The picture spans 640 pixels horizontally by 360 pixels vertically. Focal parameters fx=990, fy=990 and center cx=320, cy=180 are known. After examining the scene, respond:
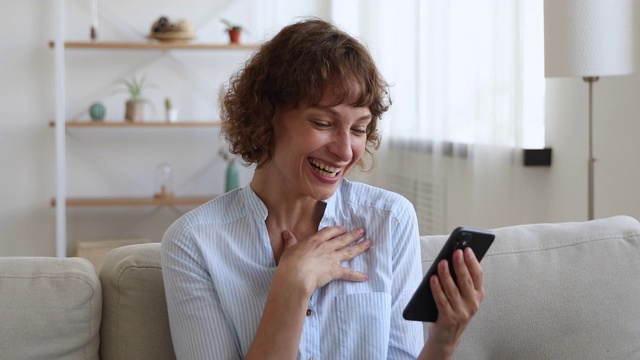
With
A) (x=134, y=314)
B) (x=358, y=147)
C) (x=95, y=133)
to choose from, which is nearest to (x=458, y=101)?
(x=95, y=133)

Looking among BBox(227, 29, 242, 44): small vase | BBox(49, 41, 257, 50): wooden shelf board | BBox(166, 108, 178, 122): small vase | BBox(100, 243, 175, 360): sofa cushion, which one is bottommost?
BBox(100, 243, 175, 360): sofa cushion

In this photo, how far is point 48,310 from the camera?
1.59 meters

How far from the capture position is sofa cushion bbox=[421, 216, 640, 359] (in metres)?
1.81

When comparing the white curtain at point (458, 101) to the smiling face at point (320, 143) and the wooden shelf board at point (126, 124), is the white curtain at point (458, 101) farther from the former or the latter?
the smiling face at point (320, 143)

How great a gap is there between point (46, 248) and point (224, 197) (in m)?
4.33

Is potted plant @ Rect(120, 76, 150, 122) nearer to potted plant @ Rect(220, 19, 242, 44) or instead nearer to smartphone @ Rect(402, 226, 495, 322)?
potted plant @ Rect(220, 19, 242, 44)

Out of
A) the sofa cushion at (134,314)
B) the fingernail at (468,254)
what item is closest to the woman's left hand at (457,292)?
the fingernail at (468,254)

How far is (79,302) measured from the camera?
1.61 metres

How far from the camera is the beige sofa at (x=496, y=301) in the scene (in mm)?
1596

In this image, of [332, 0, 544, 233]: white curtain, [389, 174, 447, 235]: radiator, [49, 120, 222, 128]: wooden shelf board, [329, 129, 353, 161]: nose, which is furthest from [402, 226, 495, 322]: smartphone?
[49, 120, 222, 128]: wooden shelf board

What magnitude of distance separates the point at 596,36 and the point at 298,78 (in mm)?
1634

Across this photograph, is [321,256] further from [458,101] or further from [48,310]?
[458,101]

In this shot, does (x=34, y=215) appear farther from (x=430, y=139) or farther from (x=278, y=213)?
(x=278, y=213)

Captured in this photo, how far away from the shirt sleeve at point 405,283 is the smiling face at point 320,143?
15cm
